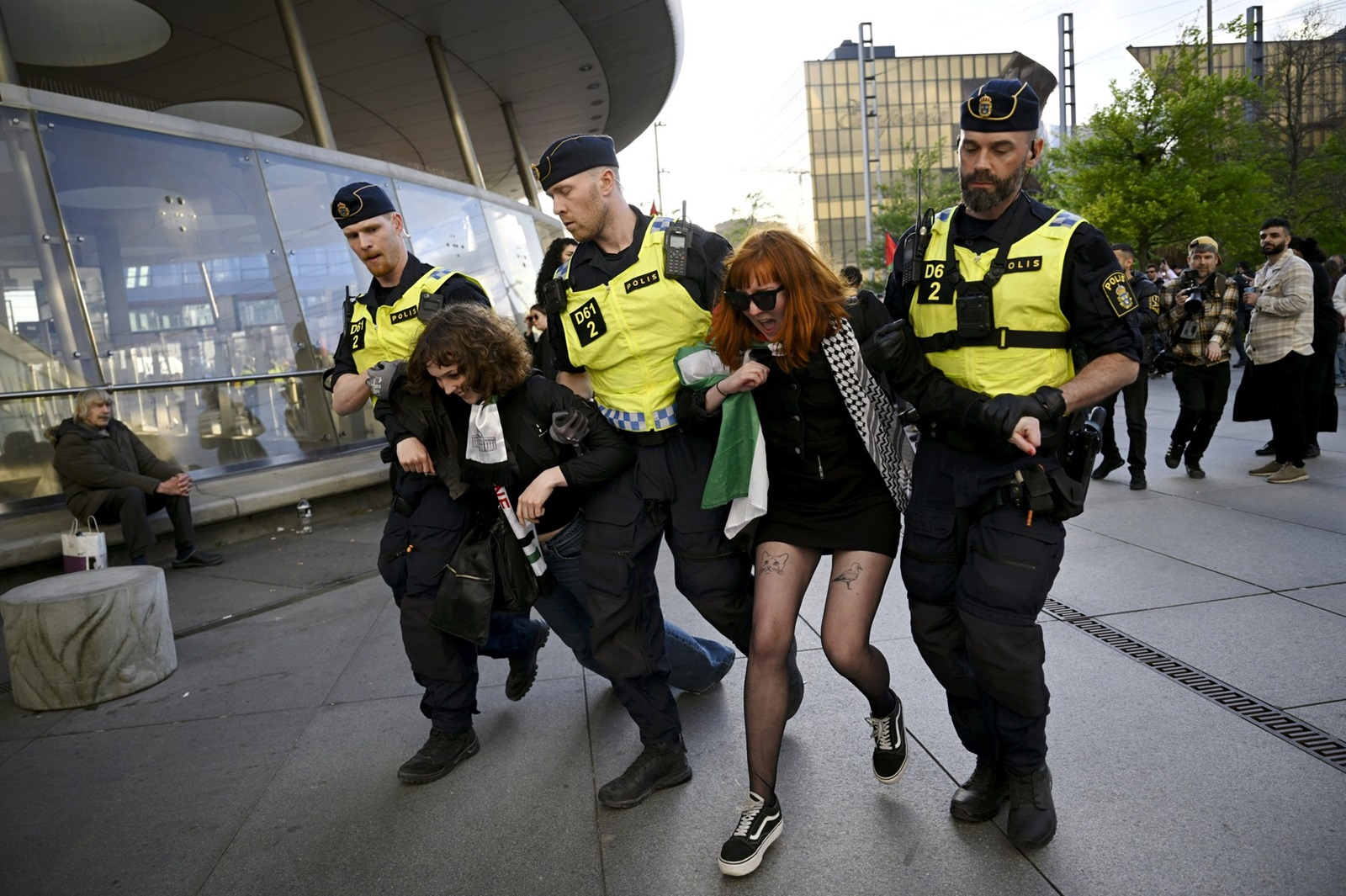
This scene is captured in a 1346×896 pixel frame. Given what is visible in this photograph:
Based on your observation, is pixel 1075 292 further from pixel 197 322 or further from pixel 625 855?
pixel 197 322

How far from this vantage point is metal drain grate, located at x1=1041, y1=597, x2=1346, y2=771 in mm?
3150

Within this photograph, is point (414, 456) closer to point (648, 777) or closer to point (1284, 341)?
point (648, 777)

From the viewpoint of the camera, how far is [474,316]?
337cm

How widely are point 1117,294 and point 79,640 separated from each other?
4.71m

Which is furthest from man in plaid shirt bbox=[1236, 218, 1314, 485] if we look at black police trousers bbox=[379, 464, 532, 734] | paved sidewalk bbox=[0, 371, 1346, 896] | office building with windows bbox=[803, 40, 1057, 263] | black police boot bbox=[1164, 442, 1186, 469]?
office building with windows bbox=[803, 40, 1057, 263]

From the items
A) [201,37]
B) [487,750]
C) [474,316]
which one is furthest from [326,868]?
[201,37]

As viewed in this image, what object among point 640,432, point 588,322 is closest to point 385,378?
point 588,322

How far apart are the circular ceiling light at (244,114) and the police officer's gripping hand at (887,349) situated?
849 inches

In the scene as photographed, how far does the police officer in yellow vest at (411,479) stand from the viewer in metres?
3.55

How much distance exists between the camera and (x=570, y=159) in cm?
322

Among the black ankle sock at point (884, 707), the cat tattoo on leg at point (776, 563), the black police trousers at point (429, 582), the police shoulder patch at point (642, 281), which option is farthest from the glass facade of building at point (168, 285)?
the black ankle sock at point (884, 707)

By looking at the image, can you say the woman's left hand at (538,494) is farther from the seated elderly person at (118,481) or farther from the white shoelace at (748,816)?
the seated elderly person at (118,481)

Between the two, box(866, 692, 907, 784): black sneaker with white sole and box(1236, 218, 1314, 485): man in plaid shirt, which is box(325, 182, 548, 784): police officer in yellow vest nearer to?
box(866, 692, 907, 784): black sneaker with white sole

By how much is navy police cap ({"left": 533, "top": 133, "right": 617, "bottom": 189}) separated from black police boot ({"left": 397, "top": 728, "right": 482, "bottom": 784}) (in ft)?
6.74
